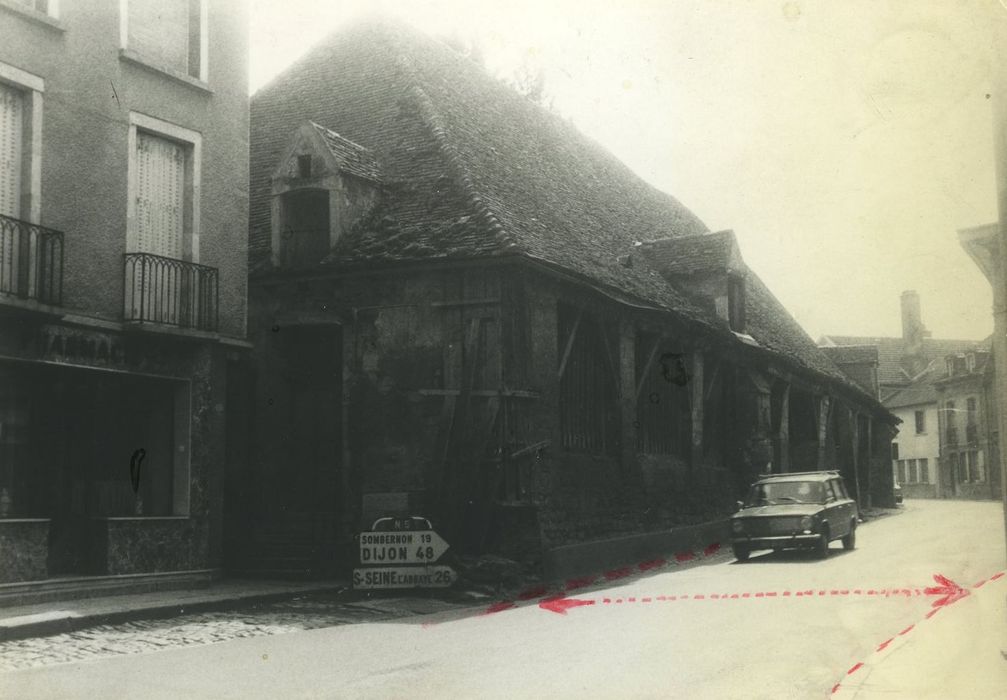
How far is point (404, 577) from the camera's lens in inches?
563

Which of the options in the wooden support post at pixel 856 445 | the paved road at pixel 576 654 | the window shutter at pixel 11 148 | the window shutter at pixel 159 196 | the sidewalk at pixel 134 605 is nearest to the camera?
the paved road at pixel 576 654

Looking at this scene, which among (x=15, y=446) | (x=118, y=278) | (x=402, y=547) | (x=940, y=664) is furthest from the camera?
(x=118, y=278)

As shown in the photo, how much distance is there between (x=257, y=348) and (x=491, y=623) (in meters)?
7.74

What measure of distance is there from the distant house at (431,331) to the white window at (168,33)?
7.97 ft

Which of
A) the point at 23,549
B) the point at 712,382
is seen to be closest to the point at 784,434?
the point at 712,382

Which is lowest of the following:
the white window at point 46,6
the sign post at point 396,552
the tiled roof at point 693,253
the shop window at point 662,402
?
the sign post at point 396,552

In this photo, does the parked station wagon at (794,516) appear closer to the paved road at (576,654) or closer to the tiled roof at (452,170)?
the paved road at (576,654)

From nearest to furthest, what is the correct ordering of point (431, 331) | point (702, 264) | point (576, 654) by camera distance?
point (576, 654) → point (431, 331) → point (702, 264)

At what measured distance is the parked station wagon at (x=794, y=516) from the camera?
61.6 feet

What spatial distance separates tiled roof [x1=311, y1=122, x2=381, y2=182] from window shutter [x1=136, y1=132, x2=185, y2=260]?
103 inches

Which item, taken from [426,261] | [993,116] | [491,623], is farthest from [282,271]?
[993,116]

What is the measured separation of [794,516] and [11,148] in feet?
43.4

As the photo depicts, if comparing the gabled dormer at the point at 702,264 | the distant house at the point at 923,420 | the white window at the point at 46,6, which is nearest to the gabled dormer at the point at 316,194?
the white window at the point at 46,6

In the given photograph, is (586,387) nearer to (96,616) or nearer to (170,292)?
(170,292)
